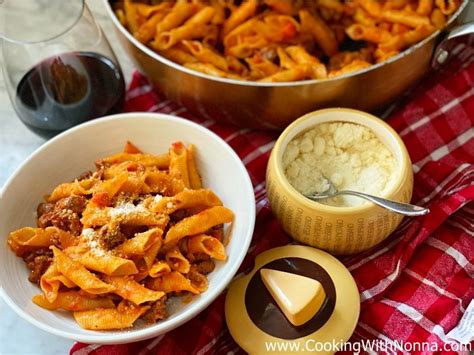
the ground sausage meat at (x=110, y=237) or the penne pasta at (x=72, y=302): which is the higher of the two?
the ground sausage meat at (x=110, y=237)

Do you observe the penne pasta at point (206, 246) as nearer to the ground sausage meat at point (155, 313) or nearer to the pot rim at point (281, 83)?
the ground sausage meat at point (155, 313)

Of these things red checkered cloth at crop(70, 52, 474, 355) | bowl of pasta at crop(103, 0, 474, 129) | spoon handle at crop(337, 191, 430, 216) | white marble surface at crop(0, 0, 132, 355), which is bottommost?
white marble surface at crop(0, 0, 132, 355)

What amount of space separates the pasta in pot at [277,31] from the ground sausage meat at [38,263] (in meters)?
0.39

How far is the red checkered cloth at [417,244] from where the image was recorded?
903mm

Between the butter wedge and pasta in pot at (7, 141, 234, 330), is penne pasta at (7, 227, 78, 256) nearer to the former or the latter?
pasta in pot at (7, 141, 234, 330)

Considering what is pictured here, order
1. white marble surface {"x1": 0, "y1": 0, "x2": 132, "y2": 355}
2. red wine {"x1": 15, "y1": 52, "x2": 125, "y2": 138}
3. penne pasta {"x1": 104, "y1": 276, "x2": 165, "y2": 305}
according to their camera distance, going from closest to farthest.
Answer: penne pasta {"x1": 104, "y1": 276, "x2": 165, "y2": 305} → white marble surface {"x1": 0, "y1": 0, "x2": 132, "y2": 355} → red wine {"x1": 15, "y1": 52, "x2": 125, "y2": 138}

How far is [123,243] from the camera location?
0.87m

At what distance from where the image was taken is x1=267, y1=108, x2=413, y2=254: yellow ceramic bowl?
894 millimetres

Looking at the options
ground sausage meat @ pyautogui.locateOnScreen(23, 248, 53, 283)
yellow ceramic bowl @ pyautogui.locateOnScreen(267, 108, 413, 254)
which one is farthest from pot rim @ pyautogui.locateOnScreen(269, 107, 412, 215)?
ground sausage meat @ pyautogui.locateOnScreen(23, 248, 53, 283)

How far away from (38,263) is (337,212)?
1.36 feet

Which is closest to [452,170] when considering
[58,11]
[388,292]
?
[388,292]

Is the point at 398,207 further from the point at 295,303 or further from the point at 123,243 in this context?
the point at 123,243

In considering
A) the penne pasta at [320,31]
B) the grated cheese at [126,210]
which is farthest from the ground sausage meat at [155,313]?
the penne pasta at [320,31]

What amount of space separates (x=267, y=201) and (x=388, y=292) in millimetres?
236
